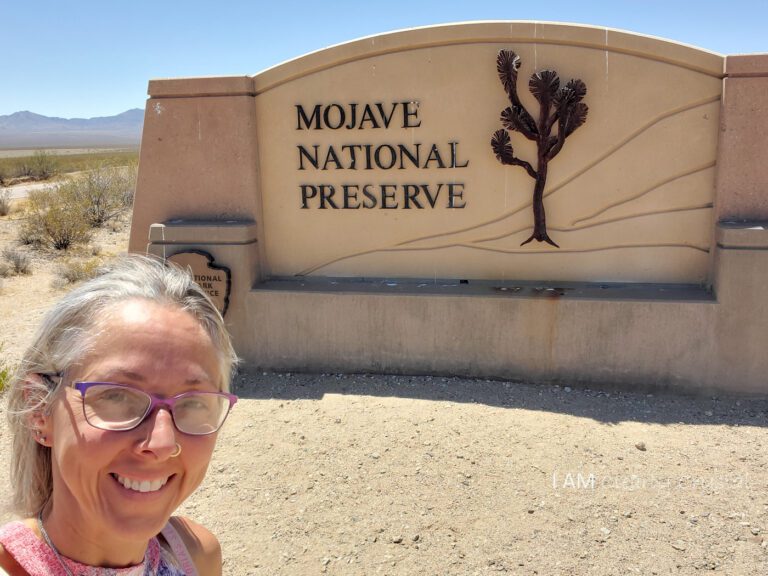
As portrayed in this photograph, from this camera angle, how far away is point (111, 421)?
1.17 meters

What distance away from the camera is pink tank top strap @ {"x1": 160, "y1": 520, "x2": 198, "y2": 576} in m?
1.46

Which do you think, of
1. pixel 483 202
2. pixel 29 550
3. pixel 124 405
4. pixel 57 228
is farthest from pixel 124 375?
pixel 57 228

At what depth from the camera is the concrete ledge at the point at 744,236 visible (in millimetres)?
4578

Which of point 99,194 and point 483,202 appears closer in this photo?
point 483,202

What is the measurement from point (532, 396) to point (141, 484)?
13.2 feet

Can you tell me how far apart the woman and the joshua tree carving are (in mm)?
4034

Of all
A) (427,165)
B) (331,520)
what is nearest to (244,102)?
(427,165)

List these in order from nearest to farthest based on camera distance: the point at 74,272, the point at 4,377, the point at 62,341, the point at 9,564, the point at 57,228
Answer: the point at 9,564 → the point at 62,341 → the point at 4,377 → the point at 74,272 → the point at 57,228

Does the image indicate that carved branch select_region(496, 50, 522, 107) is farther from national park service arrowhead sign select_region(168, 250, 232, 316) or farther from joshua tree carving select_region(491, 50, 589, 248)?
national park service arrowhead sign select_region(168, 250, 232, 316)

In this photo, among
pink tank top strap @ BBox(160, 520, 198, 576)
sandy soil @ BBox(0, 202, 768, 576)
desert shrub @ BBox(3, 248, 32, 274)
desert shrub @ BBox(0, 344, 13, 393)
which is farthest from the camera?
desert shrub @ BBox(3, 248, 32, 274)

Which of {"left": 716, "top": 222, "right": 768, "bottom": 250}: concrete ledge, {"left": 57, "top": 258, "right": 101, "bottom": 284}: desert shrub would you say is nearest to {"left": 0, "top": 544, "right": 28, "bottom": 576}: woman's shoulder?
{"left": 716, "top": 222, "right": 768, "bottom": 250}: concrete ledge

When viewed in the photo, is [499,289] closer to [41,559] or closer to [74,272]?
[41,559]

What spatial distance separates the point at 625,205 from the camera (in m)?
5.05

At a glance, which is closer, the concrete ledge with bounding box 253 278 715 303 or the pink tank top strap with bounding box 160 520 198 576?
the pink tank top strap with bounding box 160 520 198 576
